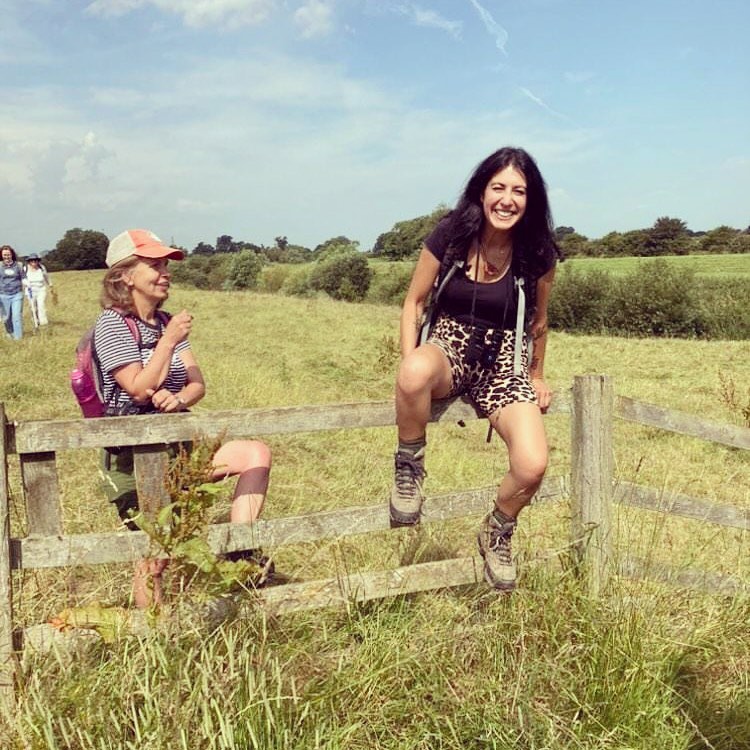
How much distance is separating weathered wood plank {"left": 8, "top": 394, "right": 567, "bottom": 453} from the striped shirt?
36 centimetres

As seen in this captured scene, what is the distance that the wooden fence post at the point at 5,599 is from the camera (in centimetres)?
257

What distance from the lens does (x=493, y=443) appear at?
33.6 feet

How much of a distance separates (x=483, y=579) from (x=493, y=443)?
7.05 meters

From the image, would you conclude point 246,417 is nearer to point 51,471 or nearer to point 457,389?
point 51,471

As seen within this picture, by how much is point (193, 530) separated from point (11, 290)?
13162 millimetres

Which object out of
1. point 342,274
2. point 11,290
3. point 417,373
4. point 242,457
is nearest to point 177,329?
point 242,457

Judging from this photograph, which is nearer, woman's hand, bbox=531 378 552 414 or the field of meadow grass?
the field of meadow grass

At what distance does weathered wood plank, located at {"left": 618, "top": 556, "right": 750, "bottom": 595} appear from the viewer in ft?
10.8

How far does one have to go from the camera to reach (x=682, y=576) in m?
3.51

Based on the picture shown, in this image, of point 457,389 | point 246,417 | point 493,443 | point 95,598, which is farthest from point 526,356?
point 493,443

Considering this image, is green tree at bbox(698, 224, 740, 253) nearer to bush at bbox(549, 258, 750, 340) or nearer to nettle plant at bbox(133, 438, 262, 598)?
bush at bbox(549, 258, 750, 340)

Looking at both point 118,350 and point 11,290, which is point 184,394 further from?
point 11,290

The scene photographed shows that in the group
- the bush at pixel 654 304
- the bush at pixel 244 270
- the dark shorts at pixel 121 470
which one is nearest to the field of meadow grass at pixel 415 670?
the dark shorts at pixel 121 470

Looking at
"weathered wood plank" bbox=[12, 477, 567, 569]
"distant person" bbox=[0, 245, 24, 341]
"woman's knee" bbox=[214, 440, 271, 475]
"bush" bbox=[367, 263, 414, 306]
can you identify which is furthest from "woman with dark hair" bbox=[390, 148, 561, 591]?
"bush" bbox=[367, 263, 414, 306]
